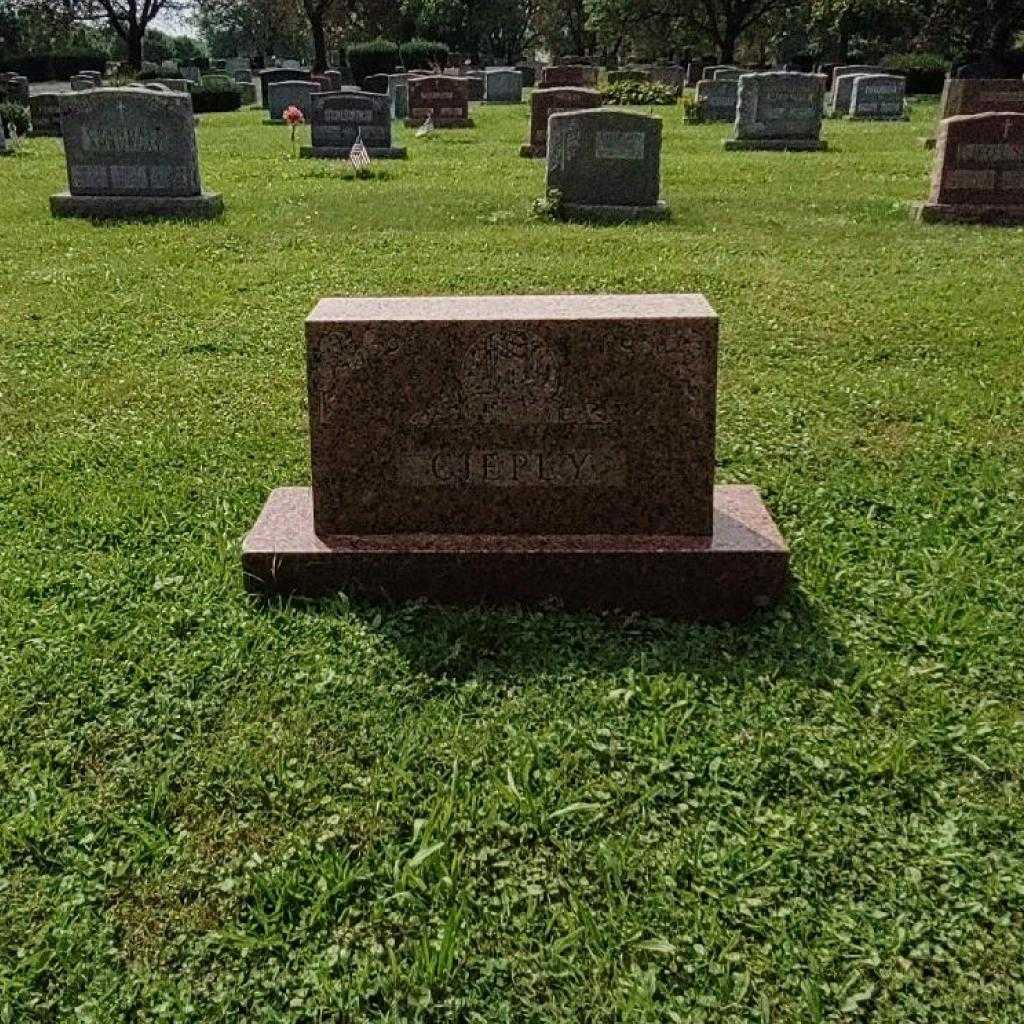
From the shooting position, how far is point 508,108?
109 feet

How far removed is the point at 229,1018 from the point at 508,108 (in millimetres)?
33722

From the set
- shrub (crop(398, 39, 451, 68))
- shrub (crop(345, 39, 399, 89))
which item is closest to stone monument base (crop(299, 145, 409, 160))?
shrub (crop(345, 39, 399, 89))

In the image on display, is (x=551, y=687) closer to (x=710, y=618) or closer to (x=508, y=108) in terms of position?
(x=710, y=618)

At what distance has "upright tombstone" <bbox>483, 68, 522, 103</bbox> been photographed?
120ft

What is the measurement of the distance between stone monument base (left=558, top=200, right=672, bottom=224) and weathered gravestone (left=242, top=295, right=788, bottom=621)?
864 centimetres

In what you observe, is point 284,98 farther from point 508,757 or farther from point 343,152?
point 508,757

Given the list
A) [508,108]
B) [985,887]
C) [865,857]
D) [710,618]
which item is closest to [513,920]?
[865,857]

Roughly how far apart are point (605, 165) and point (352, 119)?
8.43 m

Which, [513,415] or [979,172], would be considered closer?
[513,415]

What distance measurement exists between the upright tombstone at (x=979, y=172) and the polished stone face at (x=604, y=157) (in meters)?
3.07

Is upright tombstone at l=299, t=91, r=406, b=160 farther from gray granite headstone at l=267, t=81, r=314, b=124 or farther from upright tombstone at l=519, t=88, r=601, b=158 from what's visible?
gray granite headstone at l=267, t=81, r=314, b=124

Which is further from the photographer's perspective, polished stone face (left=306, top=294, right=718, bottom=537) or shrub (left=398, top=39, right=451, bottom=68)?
shrub (left=398, top=39, right=451, bottom=68)

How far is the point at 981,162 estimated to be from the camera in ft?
38.7

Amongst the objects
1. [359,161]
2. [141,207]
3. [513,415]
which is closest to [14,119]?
[359,161]
